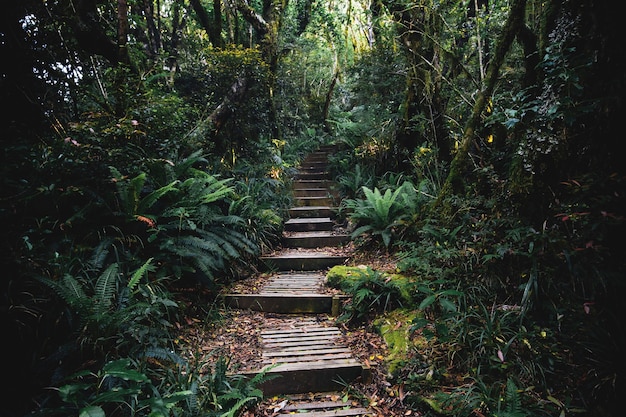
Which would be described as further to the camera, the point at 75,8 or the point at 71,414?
the point at 75,8

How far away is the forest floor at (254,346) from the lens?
2.58 m

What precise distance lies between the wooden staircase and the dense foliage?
35 centimetres

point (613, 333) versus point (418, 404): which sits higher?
point (613, 333)

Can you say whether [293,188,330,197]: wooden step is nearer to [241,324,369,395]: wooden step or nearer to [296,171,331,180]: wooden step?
[296,171,331,180]: wooden step

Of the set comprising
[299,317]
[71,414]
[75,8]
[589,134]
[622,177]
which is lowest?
[299,317]

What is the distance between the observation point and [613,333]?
6.18 feet

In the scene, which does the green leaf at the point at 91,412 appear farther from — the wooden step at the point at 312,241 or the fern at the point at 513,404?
the wooden step at the point at 312,241

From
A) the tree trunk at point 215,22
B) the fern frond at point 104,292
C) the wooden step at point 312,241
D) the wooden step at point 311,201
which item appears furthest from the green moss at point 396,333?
the tree trunk at point 215,22

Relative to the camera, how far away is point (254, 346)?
3.26 metres

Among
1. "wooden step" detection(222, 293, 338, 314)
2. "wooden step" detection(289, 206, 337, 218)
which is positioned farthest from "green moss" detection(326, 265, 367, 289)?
"wooden step" detection(289, 206, 337, 218)

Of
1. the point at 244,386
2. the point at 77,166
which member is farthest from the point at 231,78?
the point at 244,386

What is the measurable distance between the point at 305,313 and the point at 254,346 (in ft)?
3.05

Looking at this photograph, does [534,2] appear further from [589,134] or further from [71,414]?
[71,414]

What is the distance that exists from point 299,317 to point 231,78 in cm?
507
